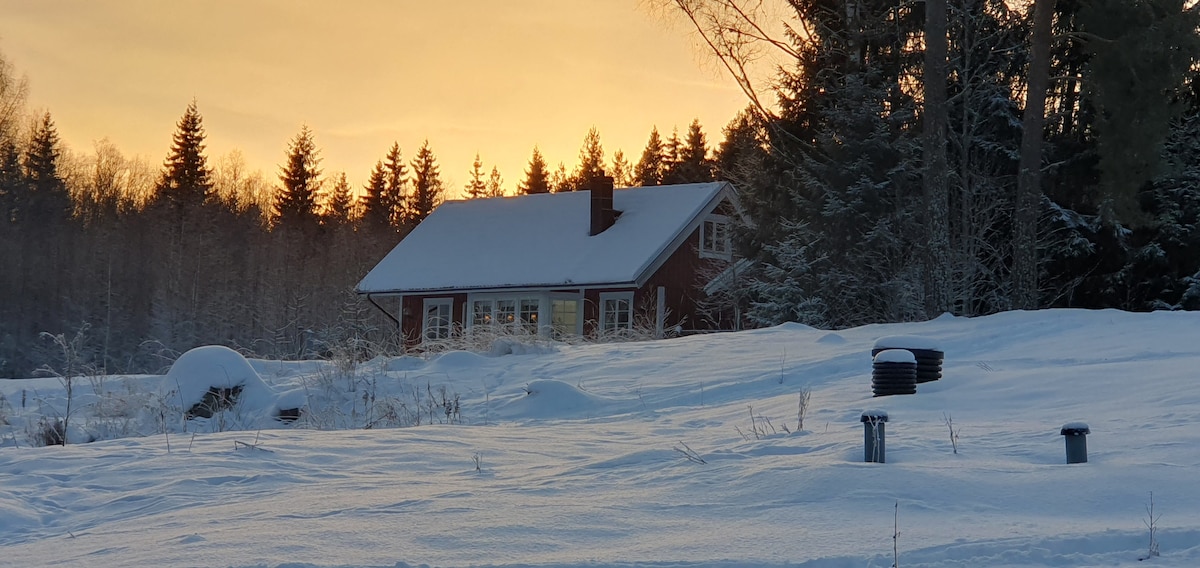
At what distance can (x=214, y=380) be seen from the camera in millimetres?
11133

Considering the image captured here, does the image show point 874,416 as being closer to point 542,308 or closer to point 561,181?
point 542,308

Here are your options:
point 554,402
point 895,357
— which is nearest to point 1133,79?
point 895,357

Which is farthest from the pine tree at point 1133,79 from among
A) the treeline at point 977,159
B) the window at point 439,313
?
the window at point 439,313

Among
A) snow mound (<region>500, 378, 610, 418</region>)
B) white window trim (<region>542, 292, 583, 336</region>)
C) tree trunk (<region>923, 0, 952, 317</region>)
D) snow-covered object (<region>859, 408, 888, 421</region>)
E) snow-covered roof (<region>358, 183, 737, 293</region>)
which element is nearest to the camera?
snow-covered object (<region>859, 408, 888, 421</region>)

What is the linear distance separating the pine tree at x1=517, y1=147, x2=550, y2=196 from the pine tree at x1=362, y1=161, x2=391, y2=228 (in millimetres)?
9226

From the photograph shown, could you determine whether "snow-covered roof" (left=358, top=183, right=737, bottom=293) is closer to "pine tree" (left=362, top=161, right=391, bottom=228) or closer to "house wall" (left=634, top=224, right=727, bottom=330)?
"house wall" (left=634, top=224, right=727, bottom=330)

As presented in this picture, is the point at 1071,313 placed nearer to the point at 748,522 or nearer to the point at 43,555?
the point at 748,522

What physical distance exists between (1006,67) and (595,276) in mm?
12372

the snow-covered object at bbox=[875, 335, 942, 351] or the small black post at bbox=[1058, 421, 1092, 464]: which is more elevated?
the snow-covered object at bbox=[875, 335, 942, 351]

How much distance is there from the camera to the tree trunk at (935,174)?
17.9 metres

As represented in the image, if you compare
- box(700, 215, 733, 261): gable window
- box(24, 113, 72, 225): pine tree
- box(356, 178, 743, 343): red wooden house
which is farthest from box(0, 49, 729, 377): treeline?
box(700, 215, 733, 261): gable window

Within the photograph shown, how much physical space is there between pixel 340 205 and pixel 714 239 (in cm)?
4246

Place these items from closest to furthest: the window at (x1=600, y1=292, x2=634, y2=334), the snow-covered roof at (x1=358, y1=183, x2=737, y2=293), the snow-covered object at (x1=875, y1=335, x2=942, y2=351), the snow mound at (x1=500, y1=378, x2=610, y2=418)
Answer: the snow-covered object at (x1=875, y1=335, x2=942, y2=351) → the snow mound at (x1=500, y1=378, x2=610, y2=418) → the window at (x1=600, y1=292, x2=634, y2=334) → the snow-covered roof at (x1=358, y1=183, x2=737, y2=293)

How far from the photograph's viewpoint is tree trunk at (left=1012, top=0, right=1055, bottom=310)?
59.8 ft
